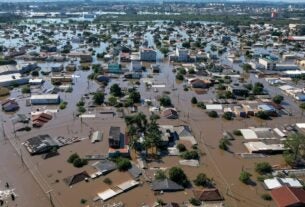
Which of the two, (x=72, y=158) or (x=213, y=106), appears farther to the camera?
(x=213, y=106)

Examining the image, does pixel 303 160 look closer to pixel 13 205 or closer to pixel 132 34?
pixel 13 205

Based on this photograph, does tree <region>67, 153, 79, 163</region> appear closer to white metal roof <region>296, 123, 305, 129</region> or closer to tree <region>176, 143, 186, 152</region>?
tree <region>176, 143, 186, 152</region>

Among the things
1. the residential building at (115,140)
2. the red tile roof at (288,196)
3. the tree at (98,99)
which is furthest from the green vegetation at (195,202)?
the tree at (98,99)

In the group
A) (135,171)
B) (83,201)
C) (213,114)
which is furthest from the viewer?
(213,114)

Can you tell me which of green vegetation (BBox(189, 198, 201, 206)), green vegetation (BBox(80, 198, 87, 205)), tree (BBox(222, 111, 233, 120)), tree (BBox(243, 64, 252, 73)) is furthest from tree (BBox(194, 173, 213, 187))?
tree (BBox(243, 64, 252, 73))

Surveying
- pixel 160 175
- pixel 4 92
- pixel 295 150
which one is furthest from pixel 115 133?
→ pixel 4 92

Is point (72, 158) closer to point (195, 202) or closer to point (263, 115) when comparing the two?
point (195, 202)

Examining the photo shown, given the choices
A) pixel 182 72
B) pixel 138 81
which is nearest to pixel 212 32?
pixel 182 72
